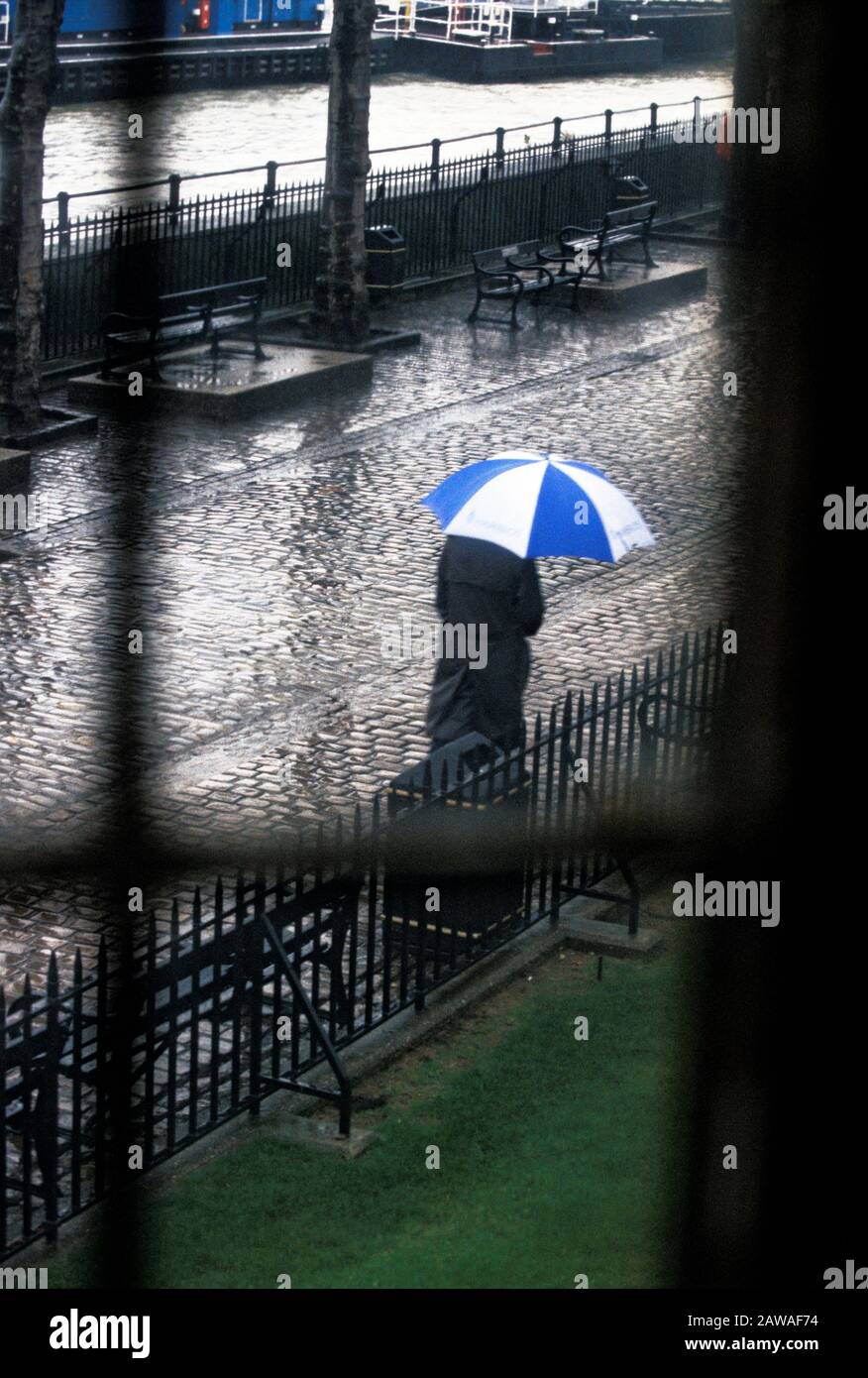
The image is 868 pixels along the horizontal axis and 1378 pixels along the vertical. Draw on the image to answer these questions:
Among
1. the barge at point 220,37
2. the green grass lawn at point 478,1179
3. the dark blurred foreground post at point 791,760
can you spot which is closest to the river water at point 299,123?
the barge at point 220,37

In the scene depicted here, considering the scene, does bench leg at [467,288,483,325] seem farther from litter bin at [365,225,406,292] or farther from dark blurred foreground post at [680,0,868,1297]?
dark blurred foreground post at [680,0,868,1297]

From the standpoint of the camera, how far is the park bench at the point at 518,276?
1599 cm

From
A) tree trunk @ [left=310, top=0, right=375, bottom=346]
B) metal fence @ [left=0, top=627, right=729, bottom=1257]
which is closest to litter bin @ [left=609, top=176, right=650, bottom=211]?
tree trunk @ [left=310, top=0, right=375, bottom=346]

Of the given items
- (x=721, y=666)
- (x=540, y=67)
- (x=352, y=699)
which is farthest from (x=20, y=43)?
(x=540, y=67)

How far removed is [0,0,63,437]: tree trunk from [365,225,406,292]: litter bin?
532cm

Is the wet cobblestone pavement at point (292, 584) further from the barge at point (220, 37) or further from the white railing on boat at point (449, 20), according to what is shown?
the white railing on boat at point (449, 20)

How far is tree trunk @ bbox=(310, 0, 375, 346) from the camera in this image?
1308 centimetres

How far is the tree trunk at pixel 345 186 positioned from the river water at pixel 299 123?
4.58 ft

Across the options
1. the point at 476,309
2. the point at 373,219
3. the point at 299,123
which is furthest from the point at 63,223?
the point at 299,123

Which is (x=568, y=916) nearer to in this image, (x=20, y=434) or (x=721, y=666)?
(x=721, y=666)

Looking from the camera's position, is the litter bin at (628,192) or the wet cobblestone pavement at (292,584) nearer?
the wet cobblestone pavement at (292,584)
